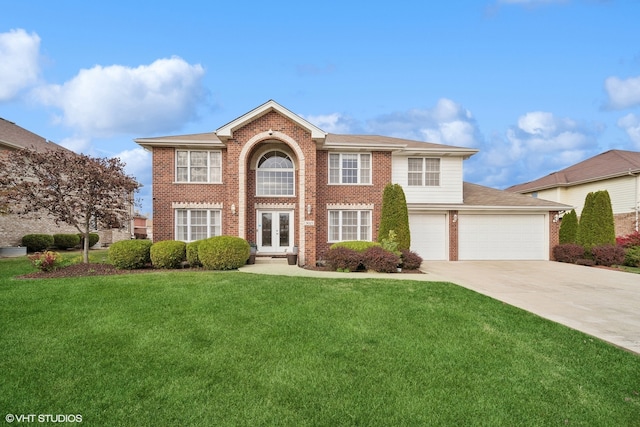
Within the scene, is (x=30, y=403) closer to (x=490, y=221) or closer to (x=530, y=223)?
(x=490, y=221)

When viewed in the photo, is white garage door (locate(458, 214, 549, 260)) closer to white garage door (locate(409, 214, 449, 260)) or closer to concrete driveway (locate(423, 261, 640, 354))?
white garage door (locate(409, 214, 449, 260))

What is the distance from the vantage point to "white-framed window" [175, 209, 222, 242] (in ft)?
52.7

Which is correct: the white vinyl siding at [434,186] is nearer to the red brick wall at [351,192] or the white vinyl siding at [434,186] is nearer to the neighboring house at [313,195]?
the neighboring house at [313,195]

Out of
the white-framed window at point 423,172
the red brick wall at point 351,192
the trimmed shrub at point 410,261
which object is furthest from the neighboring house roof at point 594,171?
the trimmed shrub at point 410,261

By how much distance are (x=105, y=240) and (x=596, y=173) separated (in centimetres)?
3881

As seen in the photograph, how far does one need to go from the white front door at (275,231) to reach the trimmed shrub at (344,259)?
12.0ft

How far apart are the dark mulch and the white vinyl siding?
1263 centimetres

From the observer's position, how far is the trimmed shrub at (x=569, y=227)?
18.2m

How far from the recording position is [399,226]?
590 inches

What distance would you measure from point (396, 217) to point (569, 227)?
10.5m

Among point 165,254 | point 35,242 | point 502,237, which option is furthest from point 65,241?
point 502,237

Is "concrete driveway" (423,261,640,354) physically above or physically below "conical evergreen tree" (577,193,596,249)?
below

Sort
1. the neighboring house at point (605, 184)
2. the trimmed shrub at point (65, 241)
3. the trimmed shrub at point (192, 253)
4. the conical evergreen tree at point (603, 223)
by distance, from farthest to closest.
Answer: the trimmed shrub at point (65, 241) → the neighboring house at point (605, 184) → the conical evergreen tree at point (603, 223) → the trimmed shrub at point (192, 253)

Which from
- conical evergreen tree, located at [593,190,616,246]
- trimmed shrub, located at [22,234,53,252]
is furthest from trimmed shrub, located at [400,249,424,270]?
trimmed shrub, located at [22,234,53,252]
